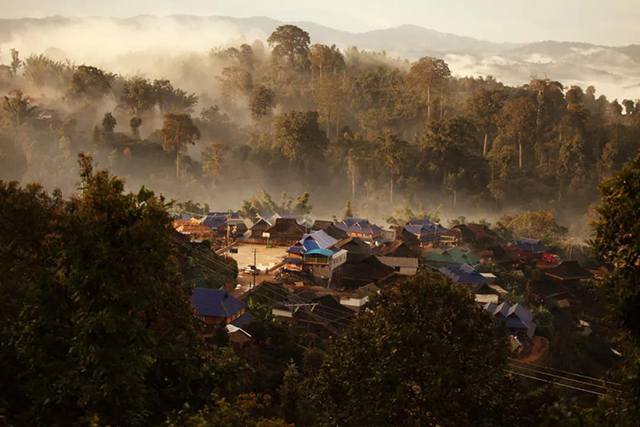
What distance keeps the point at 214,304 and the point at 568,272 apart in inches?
879

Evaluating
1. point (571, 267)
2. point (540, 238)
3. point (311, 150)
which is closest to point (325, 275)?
point (571, 267)

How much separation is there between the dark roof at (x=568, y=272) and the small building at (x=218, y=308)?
20332mm

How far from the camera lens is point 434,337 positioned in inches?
411

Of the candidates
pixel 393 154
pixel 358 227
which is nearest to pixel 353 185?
pixel 393 154

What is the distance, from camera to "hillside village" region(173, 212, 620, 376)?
25013 mm

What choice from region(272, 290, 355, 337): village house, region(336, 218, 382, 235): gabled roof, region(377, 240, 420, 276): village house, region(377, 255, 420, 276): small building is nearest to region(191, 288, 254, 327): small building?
region(272, 290, 355, 337): village house

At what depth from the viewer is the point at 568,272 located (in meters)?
36.9

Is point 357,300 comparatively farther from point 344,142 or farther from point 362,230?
point 344,142

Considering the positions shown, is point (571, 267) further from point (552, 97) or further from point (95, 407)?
point (552, 97)

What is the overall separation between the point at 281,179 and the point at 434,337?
58181mm

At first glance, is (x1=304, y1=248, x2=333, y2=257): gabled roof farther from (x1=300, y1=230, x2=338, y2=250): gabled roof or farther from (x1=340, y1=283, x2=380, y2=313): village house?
(x1=340, y1=283, x2=380, y2=313): village house

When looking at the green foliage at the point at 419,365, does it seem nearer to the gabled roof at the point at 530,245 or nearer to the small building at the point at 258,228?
the small building at the point at 258,228

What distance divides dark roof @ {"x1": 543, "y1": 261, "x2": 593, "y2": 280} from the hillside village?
0.19 feet

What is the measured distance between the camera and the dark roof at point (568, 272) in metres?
36.5
